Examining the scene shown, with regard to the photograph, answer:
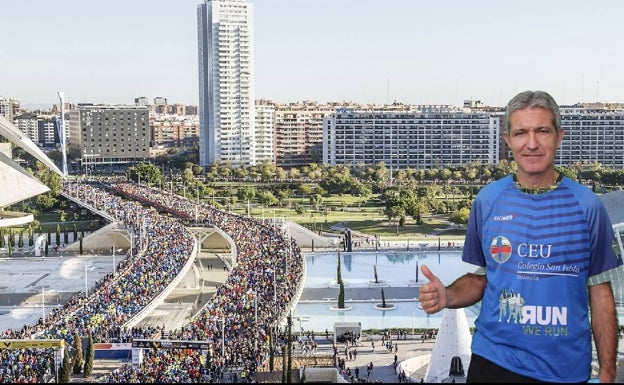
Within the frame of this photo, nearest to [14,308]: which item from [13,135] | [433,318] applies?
[13,135]

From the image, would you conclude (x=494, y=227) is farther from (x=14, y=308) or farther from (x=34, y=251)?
(x=34, y=251)

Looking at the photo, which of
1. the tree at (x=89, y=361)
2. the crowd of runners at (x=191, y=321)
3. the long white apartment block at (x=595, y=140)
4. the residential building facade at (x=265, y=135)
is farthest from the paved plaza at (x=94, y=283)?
the long white apartment block at (x=595, y=140)

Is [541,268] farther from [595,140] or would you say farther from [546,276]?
[595,140]

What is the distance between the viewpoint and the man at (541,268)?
3572mm

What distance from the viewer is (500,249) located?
3.67 metres

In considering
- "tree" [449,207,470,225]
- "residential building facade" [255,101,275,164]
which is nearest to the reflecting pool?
"tree" [449,207,470,225]

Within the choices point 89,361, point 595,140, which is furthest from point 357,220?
point 595,140

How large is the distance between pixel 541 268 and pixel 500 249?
0.19 meters

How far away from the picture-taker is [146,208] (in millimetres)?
49188

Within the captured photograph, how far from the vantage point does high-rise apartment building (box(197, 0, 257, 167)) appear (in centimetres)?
8975

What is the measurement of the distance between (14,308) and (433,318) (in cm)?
1444

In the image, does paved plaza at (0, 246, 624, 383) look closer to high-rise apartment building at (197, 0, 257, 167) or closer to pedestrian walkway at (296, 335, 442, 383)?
pedestrian walkway at (296, 335, 442, 383)

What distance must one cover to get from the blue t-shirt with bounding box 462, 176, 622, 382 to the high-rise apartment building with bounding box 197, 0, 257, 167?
86592mm

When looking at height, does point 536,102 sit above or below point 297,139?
above
